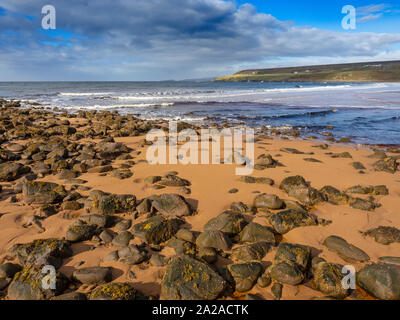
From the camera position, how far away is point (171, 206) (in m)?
4.95

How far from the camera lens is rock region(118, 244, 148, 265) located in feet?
11.8

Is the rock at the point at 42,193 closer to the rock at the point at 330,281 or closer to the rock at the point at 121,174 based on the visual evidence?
the rock at the point at 121,174

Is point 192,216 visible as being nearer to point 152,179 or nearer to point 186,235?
point 186,235

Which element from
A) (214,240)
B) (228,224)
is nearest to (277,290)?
(214,240)

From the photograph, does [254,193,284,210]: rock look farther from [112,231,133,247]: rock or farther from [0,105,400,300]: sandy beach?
[112,231,133,247]: rock

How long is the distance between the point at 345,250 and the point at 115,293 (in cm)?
337

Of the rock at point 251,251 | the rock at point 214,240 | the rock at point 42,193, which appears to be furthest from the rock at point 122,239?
the rock at point 42,193

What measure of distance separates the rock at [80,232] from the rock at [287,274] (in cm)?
294

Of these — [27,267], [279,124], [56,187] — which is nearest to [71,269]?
[27,267]

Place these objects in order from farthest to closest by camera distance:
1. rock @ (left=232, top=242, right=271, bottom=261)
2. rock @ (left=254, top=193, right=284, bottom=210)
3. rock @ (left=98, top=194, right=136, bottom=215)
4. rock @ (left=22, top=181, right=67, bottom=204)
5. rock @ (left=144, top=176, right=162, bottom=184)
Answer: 1. rock @ (left=144, top=176, right=162, bottom=184)
2. rock @ (left=22, top=181, right=67, bottom=204)
3. rock @ (left=254, top=193, right=284, bottom=210)
4. rock @ (left=98, top=194, right=136, bottom=215)
5. rock @ (left=232, top=242, right=271, bottom=261)

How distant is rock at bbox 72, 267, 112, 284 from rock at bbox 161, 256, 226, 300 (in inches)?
32.6

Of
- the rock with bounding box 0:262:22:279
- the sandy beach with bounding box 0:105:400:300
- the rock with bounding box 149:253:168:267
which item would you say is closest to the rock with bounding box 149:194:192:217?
the sandy beach with bounding box 0:105:400:300

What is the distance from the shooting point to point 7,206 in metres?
5.13
